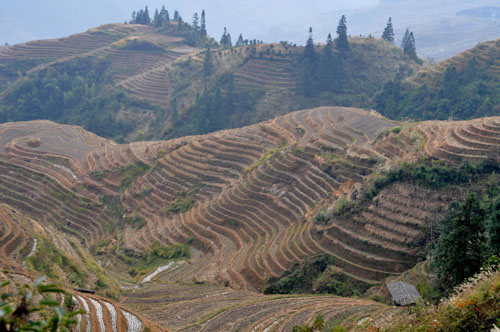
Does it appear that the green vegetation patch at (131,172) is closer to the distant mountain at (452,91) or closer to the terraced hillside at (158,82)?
the terraced hillside at (158,82)

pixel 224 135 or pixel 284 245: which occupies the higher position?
pixel 224 135

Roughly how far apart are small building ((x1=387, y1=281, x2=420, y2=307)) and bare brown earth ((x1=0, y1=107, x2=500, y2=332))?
101 cm

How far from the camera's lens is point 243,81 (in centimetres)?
6259

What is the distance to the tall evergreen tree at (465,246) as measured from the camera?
14523 millimetres

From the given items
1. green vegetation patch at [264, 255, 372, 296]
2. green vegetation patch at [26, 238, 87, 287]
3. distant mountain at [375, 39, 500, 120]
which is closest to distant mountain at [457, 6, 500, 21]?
distant mountain at [375, 39, 500, 120]

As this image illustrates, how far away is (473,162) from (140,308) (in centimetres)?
1661

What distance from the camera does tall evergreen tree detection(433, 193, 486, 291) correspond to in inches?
572

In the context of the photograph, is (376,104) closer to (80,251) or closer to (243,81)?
(243,81)

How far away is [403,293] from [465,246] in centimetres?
324

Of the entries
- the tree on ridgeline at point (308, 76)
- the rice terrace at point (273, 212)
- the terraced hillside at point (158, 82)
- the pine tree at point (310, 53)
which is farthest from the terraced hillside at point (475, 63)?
the pine tree at point (310, 53)

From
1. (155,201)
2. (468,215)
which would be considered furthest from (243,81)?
(468,215)

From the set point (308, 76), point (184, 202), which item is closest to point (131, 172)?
point (184, 202)

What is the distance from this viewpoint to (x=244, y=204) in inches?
1148

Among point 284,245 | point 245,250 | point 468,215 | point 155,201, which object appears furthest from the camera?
point 155,201
